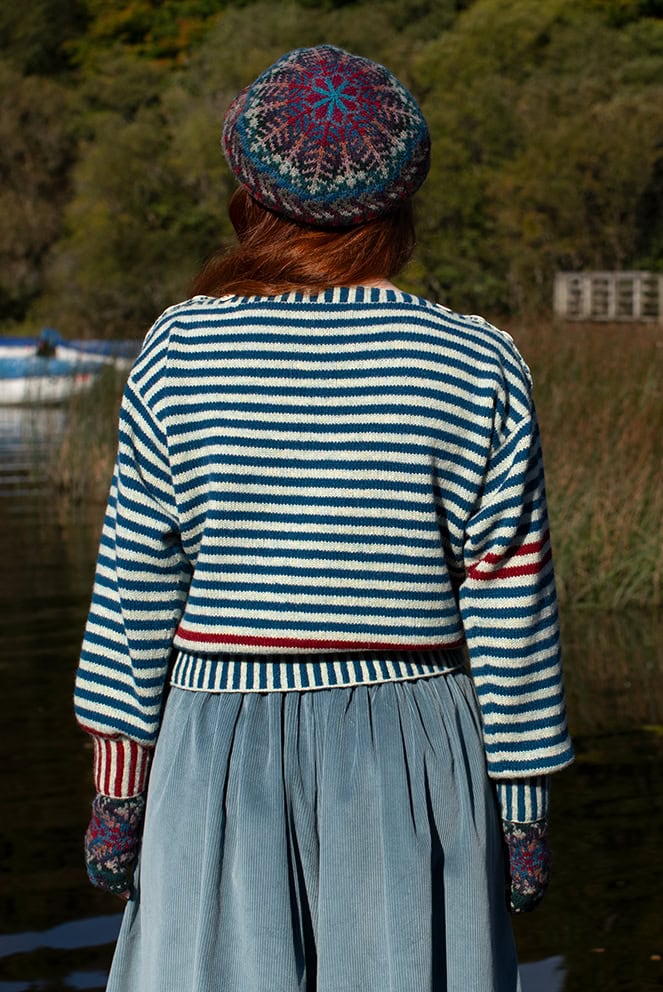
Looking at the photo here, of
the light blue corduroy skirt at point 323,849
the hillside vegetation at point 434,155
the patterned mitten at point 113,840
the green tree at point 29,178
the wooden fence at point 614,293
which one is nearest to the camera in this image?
the light blue corduroy skirt at point 323,849

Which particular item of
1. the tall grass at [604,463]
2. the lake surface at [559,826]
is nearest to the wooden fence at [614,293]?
the tall grass at [604,463]

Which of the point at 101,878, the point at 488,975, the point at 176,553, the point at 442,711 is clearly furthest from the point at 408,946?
the point at 176,553

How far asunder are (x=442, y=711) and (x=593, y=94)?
41.4 meters

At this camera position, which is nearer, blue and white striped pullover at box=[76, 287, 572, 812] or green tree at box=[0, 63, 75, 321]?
blue and white striped pullover at box=[76, 287, 572, 812]

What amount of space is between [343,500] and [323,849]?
390mm

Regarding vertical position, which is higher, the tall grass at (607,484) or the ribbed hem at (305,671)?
the ribbed hem at (305,671)

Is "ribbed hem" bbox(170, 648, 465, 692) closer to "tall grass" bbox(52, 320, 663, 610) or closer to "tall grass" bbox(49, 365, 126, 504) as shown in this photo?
"tall grass" bbox(52, 320, 663, 610)

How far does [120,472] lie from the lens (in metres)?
1.98

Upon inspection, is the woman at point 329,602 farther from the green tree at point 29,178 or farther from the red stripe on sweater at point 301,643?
the green tree at point 29,178

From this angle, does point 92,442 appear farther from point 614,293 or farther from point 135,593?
point 614,293

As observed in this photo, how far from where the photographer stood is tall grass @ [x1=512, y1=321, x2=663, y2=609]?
26.3ft

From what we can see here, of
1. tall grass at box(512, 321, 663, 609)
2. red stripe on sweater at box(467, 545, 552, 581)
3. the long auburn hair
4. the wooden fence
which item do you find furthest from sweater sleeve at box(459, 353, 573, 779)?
the wooden fence

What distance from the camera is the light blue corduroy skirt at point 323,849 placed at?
1872 mm

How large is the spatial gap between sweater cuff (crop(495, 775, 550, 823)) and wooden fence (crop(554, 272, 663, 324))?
27846mm
